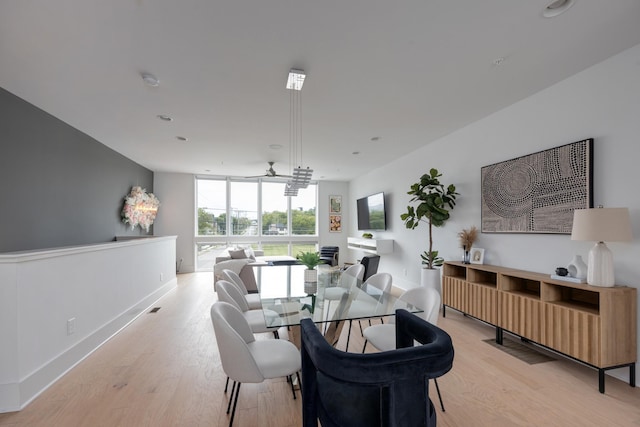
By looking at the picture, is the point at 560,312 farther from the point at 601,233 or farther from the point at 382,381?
the point at 382,381

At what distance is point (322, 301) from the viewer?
97.9 inches

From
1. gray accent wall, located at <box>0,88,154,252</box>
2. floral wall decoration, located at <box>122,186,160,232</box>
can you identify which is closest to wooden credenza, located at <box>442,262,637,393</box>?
gray accent wall, located at <box>0,88,154,252</box>

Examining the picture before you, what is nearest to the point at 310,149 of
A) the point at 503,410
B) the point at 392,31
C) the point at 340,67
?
the point at 340,67

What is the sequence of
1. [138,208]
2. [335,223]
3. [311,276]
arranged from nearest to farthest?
[311,276] → [138,208] → [335,223]

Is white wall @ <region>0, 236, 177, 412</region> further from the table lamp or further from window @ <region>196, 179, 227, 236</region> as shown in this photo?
the table lamp

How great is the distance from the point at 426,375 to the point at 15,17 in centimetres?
329

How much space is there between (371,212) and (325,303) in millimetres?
5272

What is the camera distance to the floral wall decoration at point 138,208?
19.5 feet

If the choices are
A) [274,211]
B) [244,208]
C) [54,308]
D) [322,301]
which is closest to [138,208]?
[244,208]

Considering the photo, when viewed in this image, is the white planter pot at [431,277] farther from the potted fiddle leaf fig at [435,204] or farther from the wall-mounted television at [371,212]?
the wall-mounted television at [371,212]

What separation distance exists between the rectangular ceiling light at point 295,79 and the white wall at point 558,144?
2.68m

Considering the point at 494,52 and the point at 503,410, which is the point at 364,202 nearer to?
the point at 494,52

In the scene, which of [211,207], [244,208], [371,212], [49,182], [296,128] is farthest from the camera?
[244,208]

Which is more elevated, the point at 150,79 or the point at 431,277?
the point at 150,79
